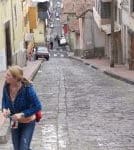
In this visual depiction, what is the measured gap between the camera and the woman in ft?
24.1

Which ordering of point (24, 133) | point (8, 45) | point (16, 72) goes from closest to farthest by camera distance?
point (16, 72), point (24, 133), point (8, 45)

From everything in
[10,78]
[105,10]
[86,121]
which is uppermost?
[105,10]

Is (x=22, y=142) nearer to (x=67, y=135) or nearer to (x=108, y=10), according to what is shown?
(x=67, y=135)

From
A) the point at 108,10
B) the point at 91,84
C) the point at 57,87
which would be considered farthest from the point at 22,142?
the point at 108,10

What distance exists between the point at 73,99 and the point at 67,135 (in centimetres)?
602

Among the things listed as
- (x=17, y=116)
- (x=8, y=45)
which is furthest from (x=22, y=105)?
(x=8, y=45)

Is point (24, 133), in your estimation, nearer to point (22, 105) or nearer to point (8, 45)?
point (22, 105)

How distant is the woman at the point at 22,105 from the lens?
7350mm

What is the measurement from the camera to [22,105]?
7.46m

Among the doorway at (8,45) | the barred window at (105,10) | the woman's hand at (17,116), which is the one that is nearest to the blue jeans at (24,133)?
the woman's hand at (17,116)

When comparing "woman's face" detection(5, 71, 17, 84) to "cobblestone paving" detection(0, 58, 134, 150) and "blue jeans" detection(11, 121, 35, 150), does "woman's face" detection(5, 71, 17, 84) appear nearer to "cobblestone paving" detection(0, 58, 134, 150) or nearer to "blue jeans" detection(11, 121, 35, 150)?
"blue jeans" detection(11, 121, 35, 150)

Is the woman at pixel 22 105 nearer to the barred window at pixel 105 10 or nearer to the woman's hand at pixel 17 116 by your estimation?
the woman's hand at pixel 17 116

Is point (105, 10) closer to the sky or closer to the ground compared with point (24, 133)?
closer to the sky

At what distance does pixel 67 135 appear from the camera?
11141 mm
